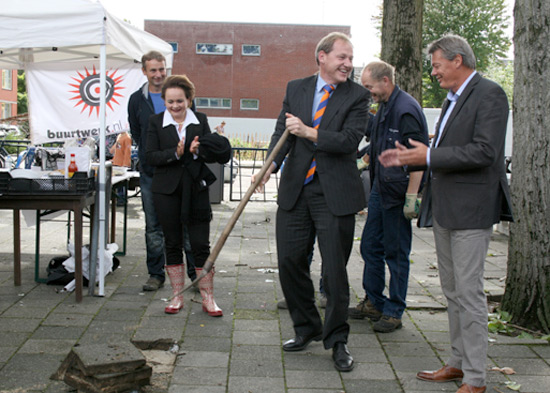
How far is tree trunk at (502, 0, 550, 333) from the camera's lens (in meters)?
4.69

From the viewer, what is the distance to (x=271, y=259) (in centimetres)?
766

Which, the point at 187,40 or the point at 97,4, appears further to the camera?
the point at 187,40

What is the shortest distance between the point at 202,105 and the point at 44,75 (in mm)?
41212

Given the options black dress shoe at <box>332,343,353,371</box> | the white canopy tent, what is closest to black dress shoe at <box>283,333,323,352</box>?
black dress shoe at <box>332,343,353,371</box>

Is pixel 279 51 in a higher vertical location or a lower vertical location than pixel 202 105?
higher

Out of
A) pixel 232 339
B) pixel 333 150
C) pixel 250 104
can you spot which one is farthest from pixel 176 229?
pixel 250 104

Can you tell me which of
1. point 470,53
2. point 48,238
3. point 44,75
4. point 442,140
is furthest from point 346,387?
point 48,238

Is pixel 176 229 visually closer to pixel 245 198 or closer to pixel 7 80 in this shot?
pixel 245 198

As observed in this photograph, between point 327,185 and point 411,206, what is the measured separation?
2.51 feet

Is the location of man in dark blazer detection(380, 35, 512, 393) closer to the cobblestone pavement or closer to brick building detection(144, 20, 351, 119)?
the cobblestone pavement

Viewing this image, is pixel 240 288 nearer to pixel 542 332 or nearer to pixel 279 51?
pixel 542 332

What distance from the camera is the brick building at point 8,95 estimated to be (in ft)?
191

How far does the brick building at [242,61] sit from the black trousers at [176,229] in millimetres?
42685

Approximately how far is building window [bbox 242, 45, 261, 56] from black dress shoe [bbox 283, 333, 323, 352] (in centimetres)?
4494
